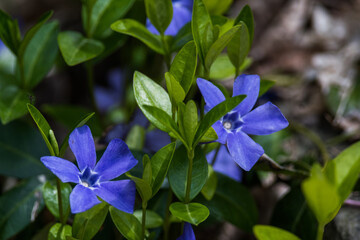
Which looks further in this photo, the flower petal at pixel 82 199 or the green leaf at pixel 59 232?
the green leaf at pixel 59 232

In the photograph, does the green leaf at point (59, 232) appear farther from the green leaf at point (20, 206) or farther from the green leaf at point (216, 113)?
the green leaf at point (216, 113)

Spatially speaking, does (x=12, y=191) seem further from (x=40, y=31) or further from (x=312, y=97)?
(x=312, y=97)

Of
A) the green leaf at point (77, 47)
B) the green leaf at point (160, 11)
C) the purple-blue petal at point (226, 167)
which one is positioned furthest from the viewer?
the purple-blue petal at point (226, 167)

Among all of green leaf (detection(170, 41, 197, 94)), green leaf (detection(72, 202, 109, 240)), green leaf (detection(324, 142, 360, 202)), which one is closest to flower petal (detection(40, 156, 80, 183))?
green leaf (detection(72, 202, 109, 240))

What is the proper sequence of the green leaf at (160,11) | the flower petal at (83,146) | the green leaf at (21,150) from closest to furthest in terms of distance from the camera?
the flower petal at (83,146) → the green leaf at (160,11) → the green leaf at (21,150)

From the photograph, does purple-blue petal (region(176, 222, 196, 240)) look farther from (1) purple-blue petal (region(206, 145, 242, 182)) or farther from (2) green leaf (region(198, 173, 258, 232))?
(1) purple-blue petal (region(206, 145, 242, 182))

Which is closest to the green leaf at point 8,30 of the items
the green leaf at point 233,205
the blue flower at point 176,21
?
the blue flower at point 176,21
